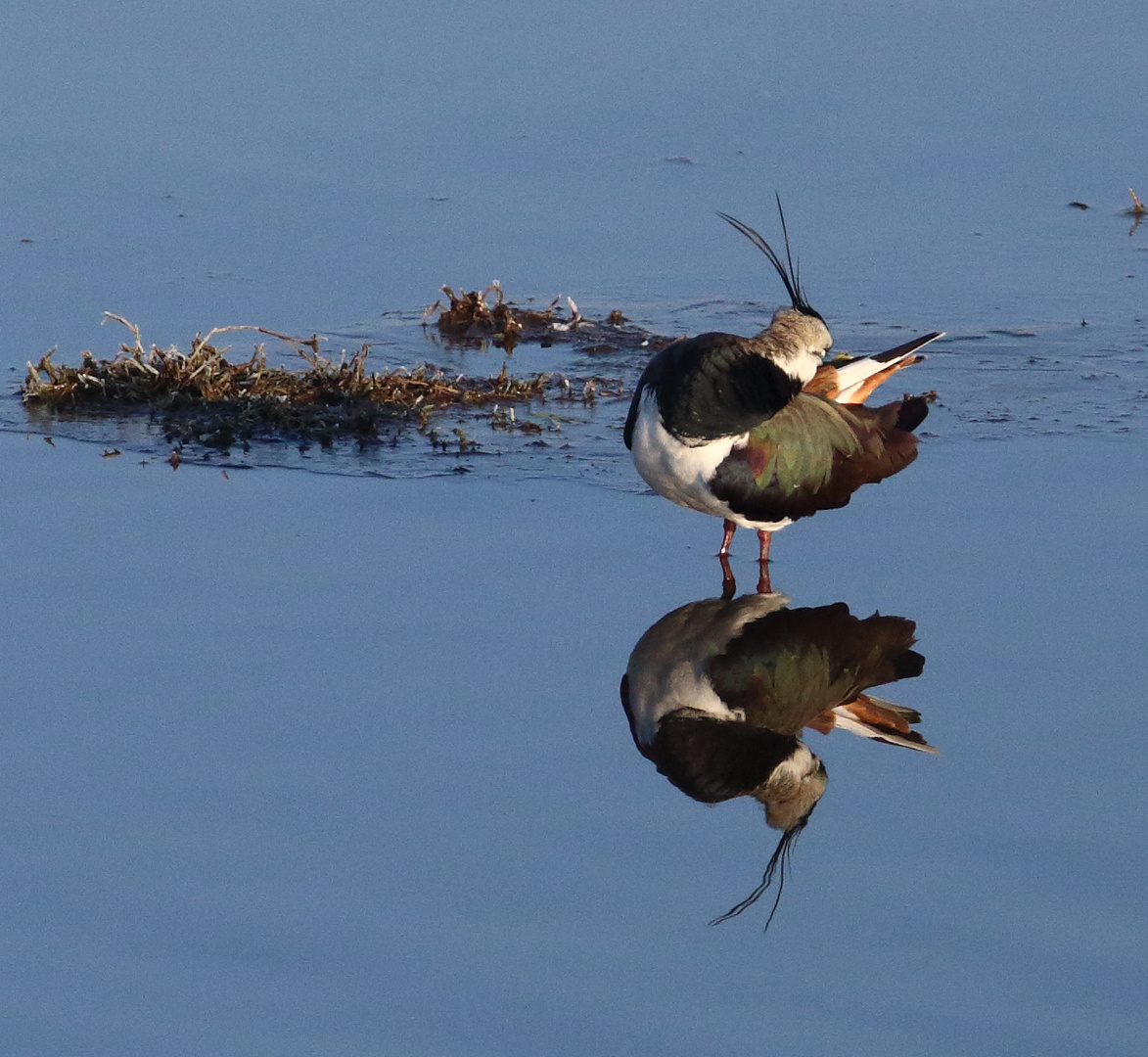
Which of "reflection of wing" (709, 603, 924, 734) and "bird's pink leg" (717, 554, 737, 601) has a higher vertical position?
"bird's pink leg" (717, 554, 737, 601)

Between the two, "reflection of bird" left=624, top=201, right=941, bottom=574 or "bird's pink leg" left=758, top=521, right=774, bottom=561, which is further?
"bird's pink leg" left=758, top=521, right=774, bottom=561

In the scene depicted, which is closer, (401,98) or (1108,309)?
(1108,309)

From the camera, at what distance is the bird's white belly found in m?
6.15

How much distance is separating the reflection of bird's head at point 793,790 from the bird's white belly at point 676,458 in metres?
1.21

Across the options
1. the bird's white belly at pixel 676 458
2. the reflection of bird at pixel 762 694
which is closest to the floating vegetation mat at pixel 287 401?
the bird's white belly at pixel 676 458

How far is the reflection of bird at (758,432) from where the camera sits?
20.1ft

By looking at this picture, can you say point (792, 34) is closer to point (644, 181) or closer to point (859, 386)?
point (644, 181)

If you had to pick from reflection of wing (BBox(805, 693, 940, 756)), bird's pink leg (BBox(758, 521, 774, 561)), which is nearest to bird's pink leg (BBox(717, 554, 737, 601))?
bird's pink leg (BBox(758, 521, 774, 561))

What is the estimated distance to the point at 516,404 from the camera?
25.9 ft

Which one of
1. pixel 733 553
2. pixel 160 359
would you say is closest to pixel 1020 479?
pixel 733 553

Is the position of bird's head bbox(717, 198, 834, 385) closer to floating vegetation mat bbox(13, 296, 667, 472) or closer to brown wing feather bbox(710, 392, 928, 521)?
brown wing feather bbox(710, 392, 928, 521)

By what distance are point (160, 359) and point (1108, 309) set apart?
415cm

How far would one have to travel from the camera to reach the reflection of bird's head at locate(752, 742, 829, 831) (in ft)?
16.1

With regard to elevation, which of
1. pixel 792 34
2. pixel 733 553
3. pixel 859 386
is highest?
pixel 792 34
